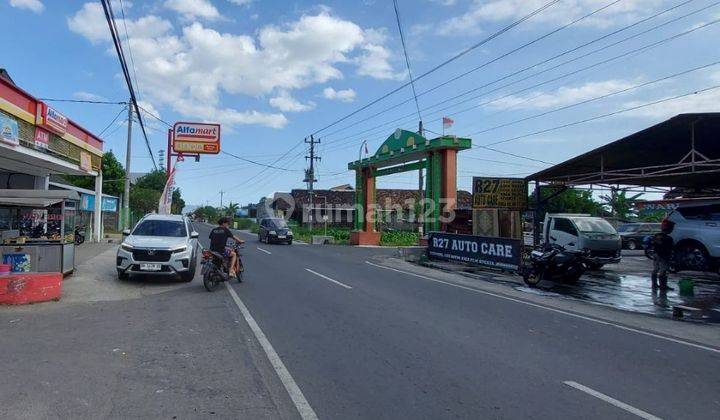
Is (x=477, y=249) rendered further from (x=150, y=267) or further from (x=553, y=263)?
(x=150, y=267)

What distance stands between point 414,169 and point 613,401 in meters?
23.1

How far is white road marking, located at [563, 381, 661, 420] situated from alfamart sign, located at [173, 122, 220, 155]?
2531cm

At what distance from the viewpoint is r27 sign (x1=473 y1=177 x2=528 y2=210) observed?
19562 mm

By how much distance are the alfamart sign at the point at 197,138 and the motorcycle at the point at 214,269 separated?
1718cm

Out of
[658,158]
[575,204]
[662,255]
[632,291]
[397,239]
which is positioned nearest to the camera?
[662,255]

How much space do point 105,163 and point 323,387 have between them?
5084 cm

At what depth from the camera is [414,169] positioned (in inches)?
1093

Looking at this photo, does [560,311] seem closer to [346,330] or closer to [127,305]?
[346,330]

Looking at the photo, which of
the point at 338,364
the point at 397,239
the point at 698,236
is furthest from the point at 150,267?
the point at 397,239

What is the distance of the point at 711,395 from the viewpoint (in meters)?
5.22

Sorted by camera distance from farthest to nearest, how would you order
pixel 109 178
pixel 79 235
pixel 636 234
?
pixel 109 178 → pixel 636 234 → pixel 79 235

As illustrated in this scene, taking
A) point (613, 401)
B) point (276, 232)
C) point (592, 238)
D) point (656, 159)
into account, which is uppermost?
point (656, 159)

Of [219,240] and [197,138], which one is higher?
[197,138]

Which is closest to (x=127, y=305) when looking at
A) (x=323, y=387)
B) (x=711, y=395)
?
(x=323, y=387)
